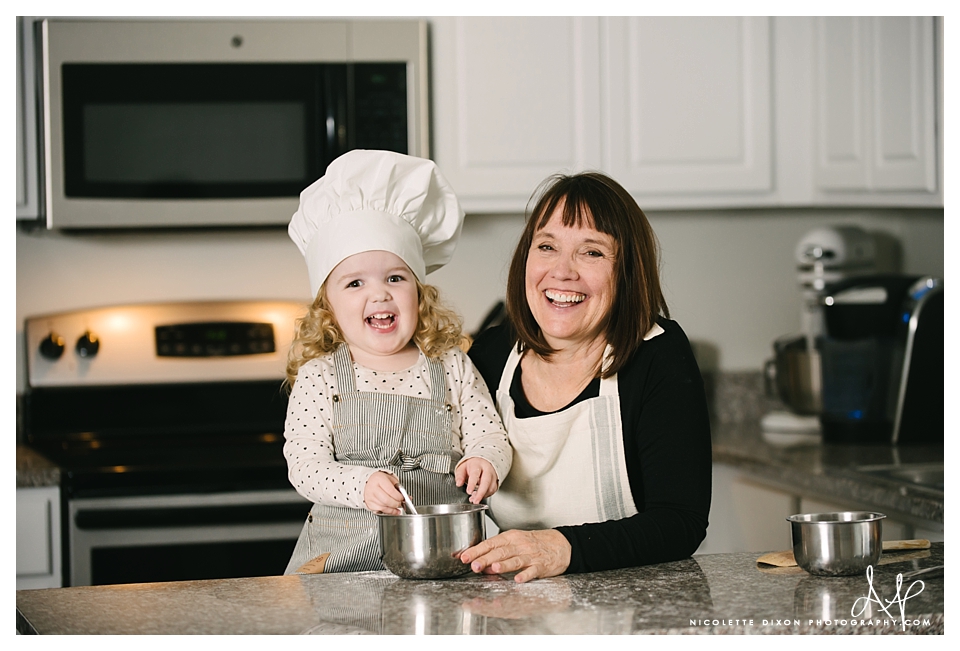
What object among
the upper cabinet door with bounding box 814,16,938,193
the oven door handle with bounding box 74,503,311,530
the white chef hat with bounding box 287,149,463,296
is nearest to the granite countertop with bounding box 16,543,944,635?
the white chef hat with bounding box 287,149,463,296

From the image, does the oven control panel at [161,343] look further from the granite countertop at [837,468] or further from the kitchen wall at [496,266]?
the granite countertop at [837,468]

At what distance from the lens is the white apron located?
1.25m

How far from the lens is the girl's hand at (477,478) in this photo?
1.12 meters

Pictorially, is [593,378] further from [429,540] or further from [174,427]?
[174,427]

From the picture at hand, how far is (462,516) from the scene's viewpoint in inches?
38.6

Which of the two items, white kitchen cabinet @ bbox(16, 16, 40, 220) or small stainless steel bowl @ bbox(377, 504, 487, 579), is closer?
small stainless steel bowl @ bbox(377, 504, 487, 579)

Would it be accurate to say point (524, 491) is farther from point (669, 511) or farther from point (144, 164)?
point (144, 164)

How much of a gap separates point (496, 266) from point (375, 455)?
1.40 m

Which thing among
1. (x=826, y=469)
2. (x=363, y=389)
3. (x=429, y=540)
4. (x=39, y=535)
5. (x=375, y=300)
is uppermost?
(x=375, y=300)

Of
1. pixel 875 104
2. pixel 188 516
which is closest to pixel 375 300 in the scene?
pixel 188 516

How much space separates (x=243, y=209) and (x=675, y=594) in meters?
1.53

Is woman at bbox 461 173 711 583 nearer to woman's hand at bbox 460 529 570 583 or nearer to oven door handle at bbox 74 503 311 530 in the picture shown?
woman's hand at bbox 460 529 570 583

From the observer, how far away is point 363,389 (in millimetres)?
1276

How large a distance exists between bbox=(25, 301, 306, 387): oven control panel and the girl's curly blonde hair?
1.04 m
